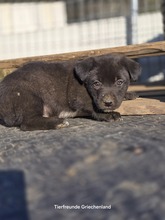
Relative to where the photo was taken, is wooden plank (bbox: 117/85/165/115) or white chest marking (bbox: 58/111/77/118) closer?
wooden plank (bbox: 117/85/165/115)

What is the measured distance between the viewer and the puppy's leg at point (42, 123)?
3.69 m

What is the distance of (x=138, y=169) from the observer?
7.56 ft

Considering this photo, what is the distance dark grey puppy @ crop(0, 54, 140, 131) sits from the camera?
3.77m

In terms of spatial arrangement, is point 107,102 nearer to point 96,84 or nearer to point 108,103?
point 108,103

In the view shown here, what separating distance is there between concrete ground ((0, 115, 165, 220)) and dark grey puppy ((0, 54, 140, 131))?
21.3 inches

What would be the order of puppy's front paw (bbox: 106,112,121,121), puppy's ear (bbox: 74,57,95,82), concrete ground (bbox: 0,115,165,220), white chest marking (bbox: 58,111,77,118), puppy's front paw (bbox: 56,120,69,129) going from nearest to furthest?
concrete ground (bbox: 0,115,165,220) → puppy's front paw (bbox: 56,120,69,129) → puppy's front paw (bbox: 106,112,121,121) → puppy's ear (bbox: 74,57,95,82) → white chest marking (bbox: 58,111,77,118)

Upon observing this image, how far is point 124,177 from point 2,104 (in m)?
1.93

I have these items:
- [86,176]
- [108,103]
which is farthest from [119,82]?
[86,176]

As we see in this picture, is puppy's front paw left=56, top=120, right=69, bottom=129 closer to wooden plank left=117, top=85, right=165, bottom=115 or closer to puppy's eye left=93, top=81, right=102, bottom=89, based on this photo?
puppy's eye left=93, top=81, right=102, bottom=89

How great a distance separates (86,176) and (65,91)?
5.91 ft

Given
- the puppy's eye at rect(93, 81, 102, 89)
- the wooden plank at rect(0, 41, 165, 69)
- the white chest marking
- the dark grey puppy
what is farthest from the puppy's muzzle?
the wooden plank at rect(0, 41, 165, 69)

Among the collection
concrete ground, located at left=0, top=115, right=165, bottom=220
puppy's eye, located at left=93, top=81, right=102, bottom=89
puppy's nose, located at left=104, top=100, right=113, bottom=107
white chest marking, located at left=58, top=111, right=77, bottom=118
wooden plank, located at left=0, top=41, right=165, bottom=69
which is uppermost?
wooden plank, located at left=0, top=41, right=165, bottom=69

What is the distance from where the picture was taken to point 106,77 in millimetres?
3783

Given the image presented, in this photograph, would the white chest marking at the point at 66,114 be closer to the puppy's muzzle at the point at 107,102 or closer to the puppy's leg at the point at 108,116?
the puppy's leg at the point at 108,116
